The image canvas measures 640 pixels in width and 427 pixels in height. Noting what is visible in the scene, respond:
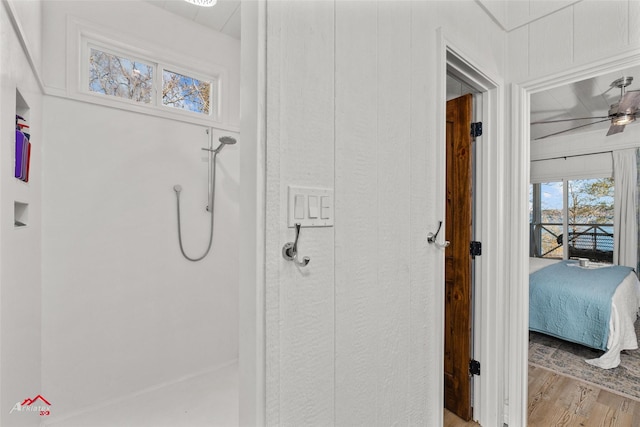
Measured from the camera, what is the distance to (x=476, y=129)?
1940 mm

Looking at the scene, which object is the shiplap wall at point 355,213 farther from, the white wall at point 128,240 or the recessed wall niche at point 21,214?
the white wall at point 128,240

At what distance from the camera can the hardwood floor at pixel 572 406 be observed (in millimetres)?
1979

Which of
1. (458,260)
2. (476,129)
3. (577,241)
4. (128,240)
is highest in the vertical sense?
(476,129)

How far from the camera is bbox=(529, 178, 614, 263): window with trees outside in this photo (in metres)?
5.13

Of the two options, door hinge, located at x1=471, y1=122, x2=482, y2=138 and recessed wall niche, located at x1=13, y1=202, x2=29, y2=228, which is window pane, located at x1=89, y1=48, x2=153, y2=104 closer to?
recessed wall niche, located at x1=13, y1=202, x2=29, y2=228

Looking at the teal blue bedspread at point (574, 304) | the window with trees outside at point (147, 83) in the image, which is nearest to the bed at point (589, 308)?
the teal blue bedspread at point (574, 304)

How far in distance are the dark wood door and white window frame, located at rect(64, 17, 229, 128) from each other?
1.70 m

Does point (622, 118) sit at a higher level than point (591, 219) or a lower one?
higher

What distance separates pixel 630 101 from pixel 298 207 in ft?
11.8

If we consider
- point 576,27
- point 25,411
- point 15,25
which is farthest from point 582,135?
point 25,411

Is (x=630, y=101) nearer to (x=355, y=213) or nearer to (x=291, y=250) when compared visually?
(x=355, y=213)

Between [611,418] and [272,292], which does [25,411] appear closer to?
[272,292]

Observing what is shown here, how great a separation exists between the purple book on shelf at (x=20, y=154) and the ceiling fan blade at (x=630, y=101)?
162 inches

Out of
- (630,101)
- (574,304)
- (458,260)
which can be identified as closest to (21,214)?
(458,260)
